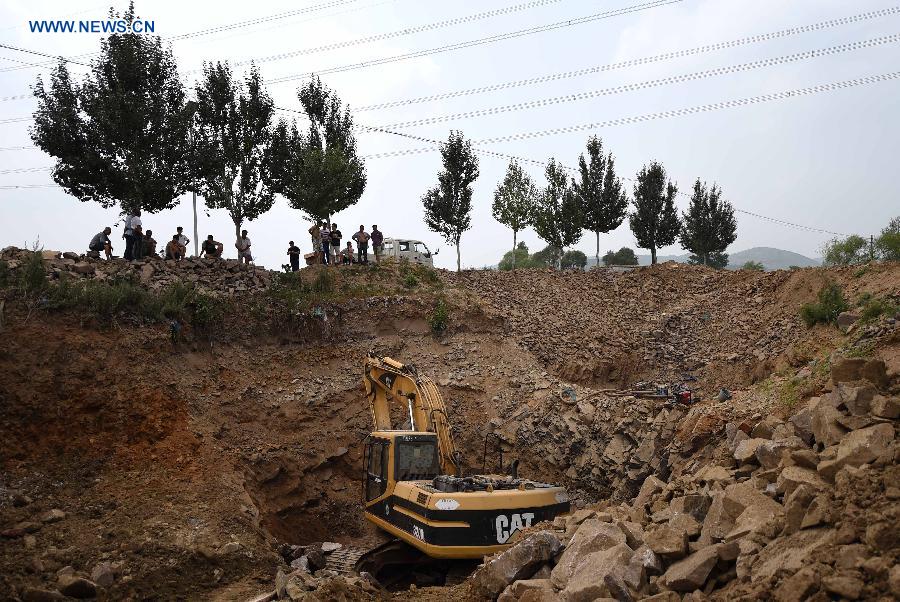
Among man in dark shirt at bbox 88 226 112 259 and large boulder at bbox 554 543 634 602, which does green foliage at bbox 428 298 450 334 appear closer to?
man in dark shirt at bbox 88 226 112 259

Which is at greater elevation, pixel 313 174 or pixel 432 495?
pixel 313 174

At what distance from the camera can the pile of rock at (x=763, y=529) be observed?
5078mm

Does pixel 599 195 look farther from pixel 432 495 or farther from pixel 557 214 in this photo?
pixel 432 495

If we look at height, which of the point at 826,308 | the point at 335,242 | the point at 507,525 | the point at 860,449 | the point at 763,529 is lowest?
the point at 507,525

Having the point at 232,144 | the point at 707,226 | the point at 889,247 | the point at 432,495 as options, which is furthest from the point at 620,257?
the point at 432,495

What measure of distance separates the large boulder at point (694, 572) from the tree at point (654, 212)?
26.1 m

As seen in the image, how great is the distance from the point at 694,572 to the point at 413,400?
7.69 meters

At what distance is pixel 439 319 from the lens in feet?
64.6

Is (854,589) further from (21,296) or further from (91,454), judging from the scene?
(21,296)

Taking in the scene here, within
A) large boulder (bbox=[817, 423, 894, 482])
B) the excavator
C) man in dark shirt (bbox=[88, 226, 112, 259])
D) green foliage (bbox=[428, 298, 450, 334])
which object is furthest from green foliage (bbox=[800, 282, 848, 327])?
man in dark shirt (bbox=[88, 226, 112, 259])

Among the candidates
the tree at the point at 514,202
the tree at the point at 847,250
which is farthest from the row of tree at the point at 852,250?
the tree at the point at 514,202

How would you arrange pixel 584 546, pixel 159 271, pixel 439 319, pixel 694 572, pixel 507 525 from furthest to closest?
pixel 439 319, pixel 159 271, pixel 507 525, pixel 584 546, pixel 694 572

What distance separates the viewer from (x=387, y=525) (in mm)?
11359

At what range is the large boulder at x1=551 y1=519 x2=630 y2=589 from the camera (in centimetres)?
723
